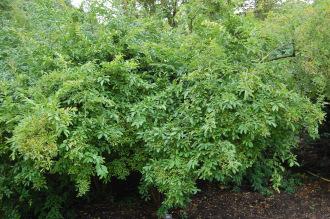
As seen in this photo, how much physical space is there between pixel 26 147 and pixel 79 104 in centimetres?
64

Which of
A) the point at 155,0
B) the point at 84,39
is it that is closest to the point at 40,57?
the point at 84,39

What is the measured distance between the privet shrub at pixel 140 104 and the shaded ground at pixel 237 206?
2.84 ft

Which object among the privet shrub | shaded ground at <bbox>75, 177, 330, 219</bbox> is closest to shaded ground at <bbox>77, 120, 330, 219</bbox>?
shaded ground at <bbox>75, 177, 330, 219</bbox>

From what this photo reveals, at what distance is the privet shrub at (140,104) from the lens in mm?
2760

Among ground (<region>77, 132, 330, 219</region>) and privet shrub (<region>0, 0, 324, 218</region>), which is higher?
privet shrub (<region>0, 0, 324, 218</region>)

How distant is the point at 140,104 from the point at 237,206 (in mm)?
2572

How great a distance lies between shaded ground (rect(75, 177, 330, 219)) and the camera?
4.59m

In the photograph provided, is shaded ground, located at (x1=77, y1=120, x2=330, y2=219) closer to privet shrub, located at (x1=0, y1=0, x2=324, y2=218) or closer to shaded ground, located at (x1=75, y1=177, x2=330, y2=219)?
shaded ground, located at (x1=75, y1=177, x2=330, y2=219)

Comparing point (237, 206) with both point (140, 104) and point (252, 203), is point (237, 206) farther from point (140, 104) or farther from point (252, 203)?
point (140, 104)

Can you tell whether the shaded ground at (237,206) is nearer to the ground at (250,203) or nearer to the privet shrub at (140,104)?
the ground at (250,203)

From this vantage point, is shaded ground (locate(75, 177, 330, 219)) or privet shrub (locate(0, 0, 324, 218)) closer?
privet shrub (locate(0, 0, 324, 218))

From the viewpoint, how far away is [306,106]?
3.12m

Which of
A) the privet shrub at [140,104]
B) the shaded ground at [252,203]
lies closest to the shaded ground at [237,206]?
the shaded ground at [252,203]

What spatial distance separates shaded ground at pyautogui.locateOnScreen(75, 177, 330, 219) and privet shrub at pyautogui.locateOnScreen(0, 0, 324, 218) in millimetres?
865
